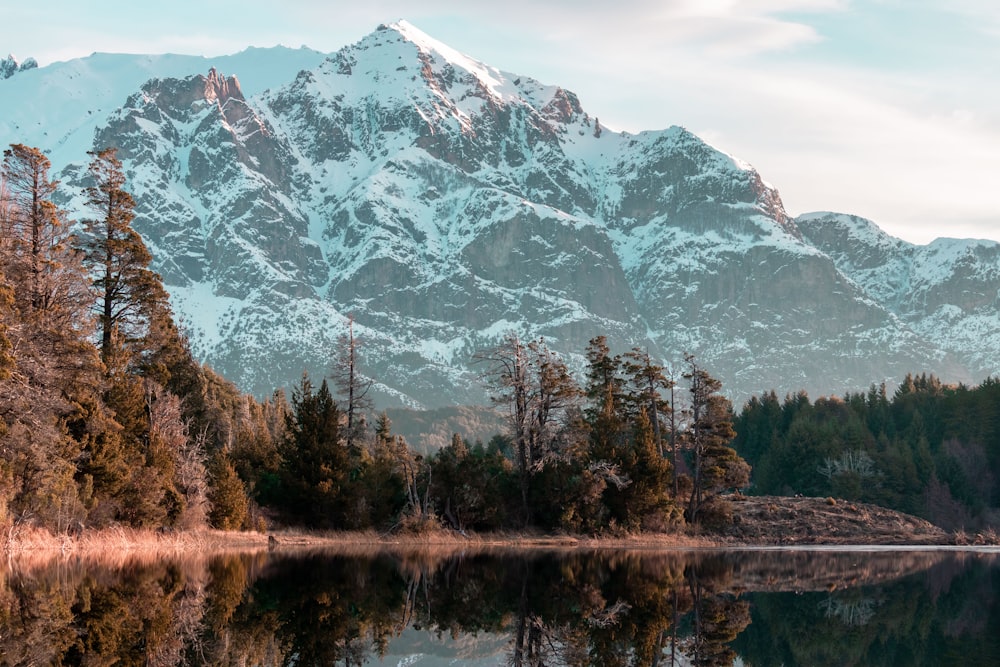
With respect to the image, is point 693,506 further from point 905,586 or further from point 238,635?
point 238,635

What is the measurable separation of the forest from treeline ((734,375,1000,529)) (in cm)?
4794

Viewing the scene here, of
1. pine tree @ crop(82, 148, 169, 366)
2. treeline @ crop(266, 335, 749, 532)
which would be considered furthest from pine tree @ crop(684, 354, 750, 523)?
pine tree @ crop(82, 148, 169, 366)

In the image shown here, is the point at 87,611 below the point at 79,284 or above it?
below

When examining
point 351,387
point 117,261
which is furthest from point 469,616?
point 351,387

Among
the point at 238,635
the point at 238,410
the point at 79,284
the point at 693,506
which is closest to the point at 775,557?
the point at 693,506

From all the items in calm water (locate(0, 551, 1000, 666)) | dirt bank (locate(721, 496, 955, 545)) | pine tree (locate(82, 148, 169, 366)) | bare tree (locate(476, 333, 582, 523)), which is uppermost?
pine tree (locate(82, 148, 169, 366))

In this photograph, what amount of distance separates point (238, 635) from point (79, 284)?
97.9 ft

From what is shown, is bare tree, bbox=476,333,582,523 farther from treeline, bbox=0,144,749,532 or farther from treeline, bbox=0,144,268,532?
treeline, bbox=0,144,268,532

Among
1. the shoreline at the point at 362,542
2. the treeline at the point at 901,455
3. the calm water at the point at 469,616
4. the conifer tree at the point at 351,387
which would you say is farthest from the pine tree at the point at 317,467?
the treeline at the point at 901,455

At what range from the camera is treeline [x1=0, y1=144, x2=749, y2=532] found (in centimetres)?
4734

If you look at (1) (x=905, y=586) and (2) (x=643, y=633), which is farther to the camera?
(1) (x=905, y=586)

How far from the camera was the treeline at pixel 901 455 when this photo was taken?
419ft

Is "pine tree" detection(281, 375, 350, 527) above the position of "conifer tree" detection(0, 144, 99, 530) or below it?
below

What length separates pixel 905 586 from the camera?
1879 inches
